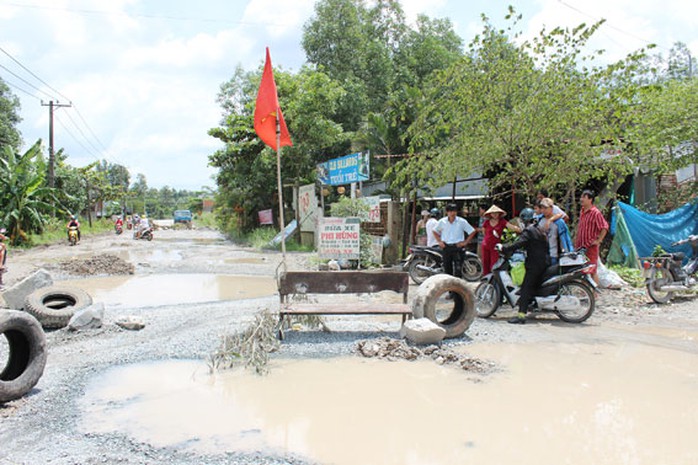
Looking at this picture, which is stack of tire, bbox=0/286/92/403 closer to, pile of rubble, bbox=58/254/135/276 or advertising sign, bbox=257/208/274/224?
pile of rubble, bbox=58/254/135/276

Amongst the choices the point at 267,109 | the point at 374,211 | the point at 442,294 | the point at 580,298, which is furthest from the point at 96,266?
the point at 580,298

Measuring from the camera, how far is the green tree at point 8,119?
32.7 meters

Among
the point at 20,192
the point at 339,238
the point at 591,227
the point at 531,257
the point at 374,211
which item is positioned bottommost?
the point at 531,257

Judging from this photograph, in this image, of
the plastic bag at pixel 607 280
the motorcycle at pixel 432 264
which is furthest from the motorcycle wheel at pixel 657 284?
the motorcycle at pixel 432 264

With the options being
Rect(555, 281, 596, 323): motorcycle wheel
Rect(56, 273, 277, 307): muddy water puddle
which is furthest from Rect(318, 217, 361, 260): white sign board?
Rect(555, 281, 596, 323): motorcycle wheel

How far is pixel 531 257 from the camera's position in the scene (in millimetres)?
7301

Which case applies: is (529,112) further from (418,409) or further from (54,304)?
(54,304)

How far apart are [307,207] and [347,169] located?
229 inches

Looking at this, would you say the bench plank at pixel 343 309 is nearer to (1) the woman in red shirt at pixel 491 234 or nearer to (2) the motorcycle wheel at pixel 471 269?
(1) the woman in red shirt at pixel 491 234

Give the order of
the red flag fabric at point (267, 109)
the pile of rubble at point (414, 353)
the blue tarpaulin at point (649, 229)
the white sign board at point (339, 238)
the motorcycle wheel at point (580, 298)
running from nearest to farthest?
the pile of rubble at point (414, 353)
the red flag fabric at point (267, 109)
the motorcycle wheel at point (580, 298)
the blue tarpaulin at point (649, 229)
the white sign board at point (339, 238)

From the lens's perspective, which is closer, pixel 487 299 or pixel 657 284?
pixel 487 299

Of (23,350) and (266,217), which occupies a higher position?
(266,217)

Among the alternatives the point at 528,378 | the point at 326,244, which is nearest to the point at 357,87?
the point at 326,244

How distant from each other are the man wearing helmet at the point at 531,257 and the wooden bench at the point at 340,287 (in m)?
1.73
